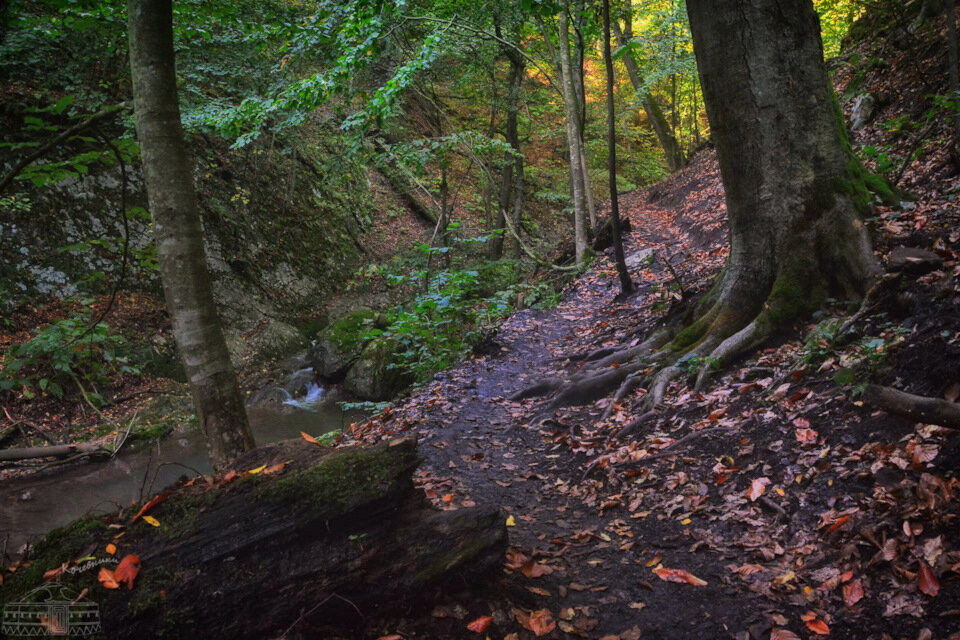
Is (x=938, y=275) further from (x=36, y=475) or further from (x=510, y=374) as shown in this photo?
(x=36, y=475)

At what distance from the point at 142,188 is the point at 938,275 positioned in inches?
599

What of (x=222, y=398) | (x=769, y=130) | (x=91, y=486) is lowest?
(x=91, y=486)

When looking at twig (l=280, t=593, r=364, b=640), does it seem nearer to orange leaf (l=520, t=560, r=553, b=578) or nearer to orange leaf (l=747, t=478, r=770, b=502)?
orange leaf (l=520, t=560, r=553, b=578)

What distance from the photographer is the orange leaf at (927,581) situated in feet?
7.11

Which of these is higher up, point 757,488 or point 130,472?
point 757,488

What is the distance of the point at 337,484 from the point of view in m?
2.57

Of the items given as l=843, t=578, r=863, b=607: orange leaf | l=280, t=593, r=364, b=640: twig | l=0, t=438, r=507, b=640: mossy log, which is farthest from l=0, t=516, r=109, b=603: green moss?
l=843, t=578, r=863, b=607: orange leaf

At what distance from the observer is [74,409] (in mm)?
9586

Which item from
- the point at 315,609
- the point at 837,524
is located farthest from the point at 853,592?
the point at 315,609

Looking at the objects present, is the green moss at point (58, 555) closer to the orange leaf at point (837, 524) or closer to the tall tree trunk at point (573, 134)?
the orange leaf at point (837, 524)

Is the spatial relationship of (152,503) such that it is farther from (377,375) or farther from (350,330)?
(350,330)

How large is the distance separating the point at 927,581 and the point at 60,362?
787 cm

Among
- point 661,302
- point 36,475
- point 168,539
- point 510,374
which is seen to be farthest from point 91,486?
point 661,302

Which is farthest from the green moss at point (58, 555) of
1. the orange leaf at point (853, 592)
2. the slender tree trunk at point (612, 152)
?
the slender tree trunk at point (612, 152)
